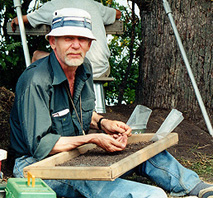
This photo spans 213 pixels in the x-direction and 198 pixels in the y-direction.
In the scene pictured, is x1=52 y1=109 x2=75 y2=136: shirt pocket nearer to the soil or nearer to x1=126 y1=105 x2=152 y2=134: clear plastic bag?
the soil

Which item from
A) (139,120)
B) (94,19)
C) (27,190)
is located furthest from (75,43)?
(94,19)

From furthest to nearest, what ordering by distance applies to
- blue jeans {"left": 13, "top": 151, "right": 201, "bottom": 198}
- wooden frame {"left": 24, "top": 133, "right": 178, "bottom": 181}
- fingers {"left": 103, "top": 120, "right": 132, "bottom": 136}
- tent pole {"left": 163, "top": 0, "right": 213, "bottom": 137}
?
tent pole {"left": 163, "top": 0, "right": 213, "bottom": 137}
fingers {"left": 103, "top": 120, "right": 132, "bottom": 136}
blue jeans {"left": 13, "top": 151, "right": 201, "bottom": 198}
wooden frame {"left": 24, "top": 133, "right": 178, "bottom": 181}

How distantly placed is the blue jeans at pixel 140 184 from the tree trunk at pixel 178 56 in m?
2.26

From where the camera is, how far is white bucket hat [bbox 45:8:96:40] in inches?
110

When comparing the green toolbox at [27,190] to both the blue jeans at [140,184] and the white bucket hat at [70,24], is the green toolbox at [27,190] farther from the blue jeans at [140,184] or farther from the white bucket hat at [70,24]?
the white bucket hat at [70,24]

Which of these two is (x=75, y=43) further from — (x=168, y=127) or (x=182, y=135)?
(x=182, y=135)

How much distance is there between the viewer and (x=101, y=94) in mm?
5094

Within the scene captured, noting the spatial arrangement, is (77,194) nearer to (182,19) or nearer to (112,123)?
(112,123)

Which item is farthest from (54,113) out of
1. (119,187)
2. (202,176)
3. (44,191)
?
(202,176)

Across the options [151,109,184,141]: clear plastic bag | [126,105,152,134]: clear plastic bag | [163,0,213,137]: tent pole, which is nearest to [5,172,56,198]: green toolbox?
[151,109,184,141]: clear plastic bag

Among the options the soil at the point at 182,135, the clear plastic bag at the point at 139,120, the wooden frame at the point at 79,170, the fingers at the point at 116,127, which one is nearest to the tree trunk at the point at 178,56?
the soil at the point at 182,135

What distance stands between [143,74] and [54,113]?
9.93ft

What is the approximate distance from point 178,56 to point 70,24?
2.72 m

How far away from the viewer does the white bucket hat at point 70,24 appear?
2797 mm
